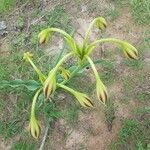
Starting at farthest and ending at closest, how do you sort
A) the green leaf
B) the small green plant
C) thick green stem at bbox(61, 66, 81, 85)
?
the green leaf < thick green stem at bbox(61, 66, 81, 85) < the small green plant

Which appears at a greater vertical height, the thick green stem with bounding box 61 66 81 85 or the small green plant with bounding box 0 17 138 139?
the small green plant with bounding box 0 17 138 139

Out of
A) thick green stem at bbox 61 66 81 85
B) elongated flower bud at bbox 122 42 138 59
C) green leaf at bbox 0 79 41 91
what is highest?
elongated flower bud at bbox 122 42 138 59

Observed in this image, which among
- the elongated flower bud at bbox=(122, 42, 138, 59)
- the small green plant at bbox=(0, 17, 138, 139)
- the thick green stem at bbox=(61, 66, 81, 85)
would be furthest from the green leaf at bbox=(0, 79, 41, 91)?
the elongated flower bud at bbox=(122, 42, 138, 59)

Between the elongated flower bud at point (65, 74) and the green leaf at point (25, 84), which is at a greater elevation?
the green leaf at point (25, 84)

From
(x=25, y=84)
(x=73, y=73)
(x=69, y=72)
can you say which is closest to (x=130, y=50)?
(x=73, y=73)

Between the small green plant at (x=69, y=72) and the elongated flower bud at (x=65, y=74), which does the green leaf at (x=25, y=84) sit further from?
the elongated flower bud at (x=65, y=74)

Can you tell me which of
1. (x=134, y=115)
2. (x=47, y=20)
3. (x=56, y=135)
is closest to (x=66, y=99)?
(x=56, y=135)

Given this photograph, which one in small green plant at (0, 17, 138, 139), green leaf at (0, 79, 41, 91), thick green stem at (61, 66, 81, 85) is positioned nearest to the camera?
small green plant at (0, 17, 138, 139)

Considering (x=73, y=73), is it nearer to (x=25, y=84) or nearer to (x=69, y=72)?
(x=69, y=72)

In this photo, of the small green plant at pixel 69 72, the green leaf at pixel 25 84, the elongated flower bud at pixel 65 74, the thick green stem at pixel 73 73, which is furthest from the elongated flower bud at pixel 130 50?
the green leaf at pixel 25 84

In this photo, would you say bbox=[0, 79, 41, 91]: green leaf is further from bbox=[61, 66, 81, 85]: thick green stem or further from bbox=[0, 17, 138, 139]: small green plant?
bbox=[61, 66, 81, 85]: thick green stem
